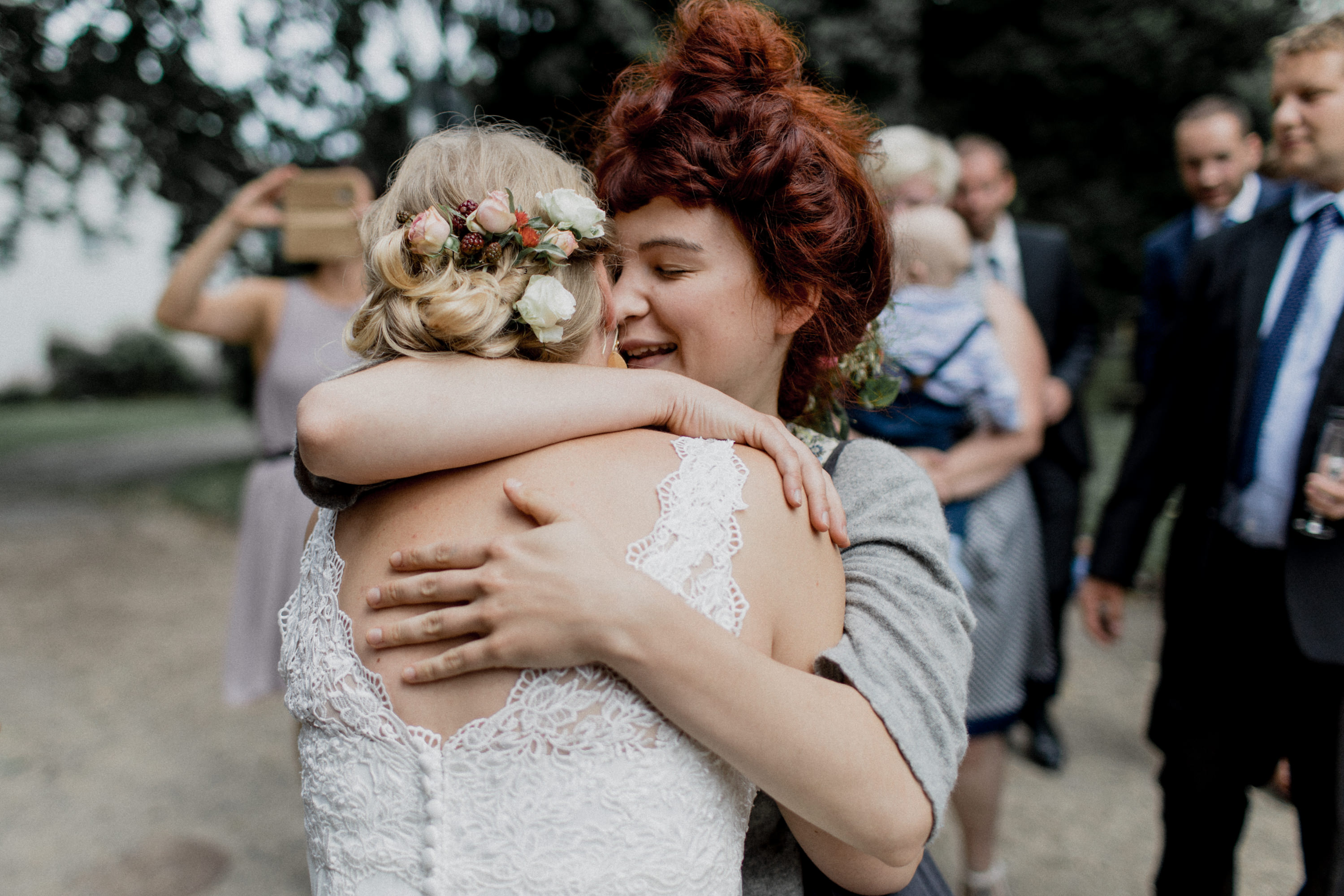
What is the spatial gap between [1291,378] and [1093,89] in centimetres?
1088

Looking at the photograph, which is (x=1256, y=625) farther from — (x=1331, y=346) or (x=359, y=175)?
(x=359, y=175)

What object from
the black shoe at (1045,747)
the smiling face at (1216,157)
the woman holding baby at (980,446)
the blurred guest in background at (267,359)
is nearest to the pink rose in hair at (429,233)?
the woman holding baby at (980,446)

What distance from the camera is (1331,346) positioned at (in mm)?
2191

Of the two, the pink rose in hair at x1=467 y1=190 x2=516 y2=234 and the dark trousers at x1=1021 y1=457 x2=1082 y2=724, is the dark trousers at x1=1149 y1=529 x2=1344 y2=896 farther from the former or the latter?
the pink rose in hair at x1=467 y1=190 x2=516 y2=234

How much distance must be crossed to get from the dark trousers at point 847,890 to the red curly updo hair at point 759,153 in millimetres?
936

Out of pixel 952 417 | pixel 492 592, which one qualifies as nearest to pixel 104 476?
pixel 952 417

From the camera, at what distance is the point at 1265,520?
2.36 metres

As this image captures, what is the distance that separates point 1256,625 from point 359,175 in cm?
351

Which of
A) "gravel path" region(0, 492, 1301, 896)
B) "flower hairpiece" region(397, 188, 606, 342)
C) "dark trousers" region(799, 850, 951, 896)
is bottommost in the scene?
"gravel path" region(0, 492, 1301, 896)

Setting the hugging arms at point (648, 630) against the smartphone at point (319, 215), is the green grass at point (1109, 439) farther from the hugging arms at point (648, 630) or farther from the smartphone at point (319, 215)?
the smartphone at point (319, 215)

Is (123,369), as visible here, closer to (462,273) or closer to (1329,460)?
(462,273)

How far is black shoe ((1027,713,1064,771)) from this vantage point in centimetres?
397

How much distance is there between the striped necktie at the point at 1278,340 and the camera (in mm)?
2316

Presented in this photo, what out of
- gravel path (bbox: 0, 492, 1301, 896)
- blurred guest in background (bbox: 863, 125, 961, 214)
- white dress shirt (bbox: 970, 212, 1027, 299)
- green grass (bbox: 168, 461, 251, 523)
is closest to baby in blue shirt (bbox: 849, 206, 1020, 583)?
blurred guest in background (bbox: 863, 125, 961, 214)
